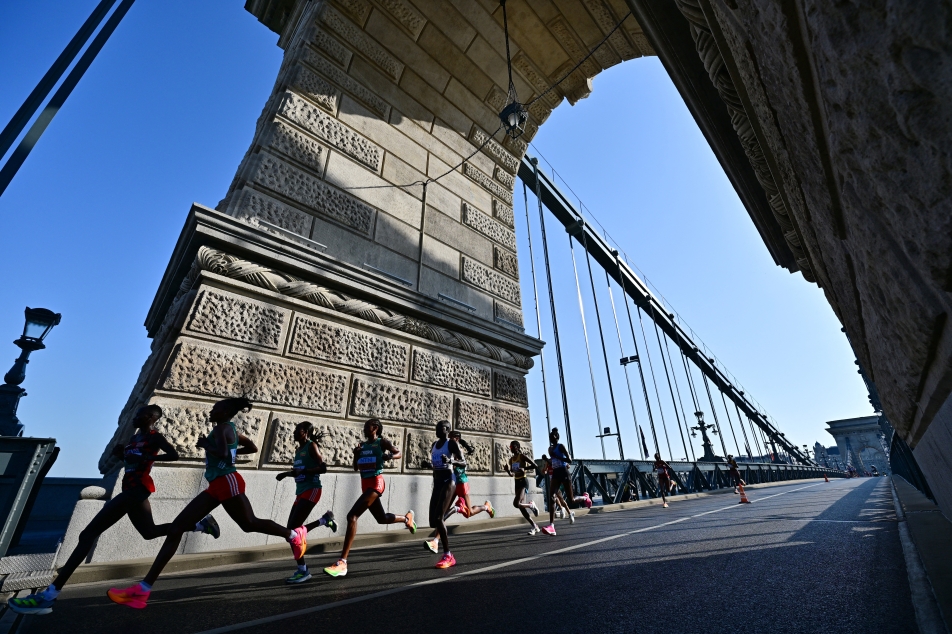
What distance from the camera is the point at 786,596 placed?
1972 millimetres

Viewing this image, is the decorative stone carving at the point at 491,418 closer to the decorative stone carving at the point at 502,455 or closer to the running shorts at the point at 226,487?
the decorative stone carving at the point at 502,455

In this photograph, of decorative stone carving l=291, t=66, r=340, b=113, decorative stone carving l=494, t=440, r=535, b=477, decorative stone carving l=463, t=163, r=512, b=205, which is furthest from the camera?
decorative stone carving l=463, t=163, r=512, b=205

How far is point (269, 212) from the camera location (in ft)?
16.1

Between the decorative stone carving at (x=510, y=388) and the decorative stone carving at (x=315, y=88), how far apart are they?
4.55 metres

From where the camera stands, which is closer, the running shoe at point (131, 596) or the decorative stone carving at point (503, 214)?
the running shoe at point (131, 596)

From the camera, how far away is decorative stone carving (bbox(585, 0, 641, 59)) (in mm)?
8195

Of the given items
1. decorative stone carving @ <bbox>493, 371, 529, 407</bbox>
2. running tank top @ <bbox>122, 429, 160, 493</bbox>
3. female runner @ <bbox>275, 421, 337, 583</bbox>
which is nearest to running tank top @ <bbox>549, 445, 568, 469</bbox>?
decorative stone carving @ <bbox>493, 371, 529, 407</bbox>

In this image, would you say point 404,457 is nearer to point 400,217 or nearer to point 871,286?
point 400,217

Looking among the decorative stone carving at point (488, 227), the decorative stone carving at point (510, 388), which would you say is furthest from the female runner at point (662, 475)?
the decorative stone carving at point (488, 227)

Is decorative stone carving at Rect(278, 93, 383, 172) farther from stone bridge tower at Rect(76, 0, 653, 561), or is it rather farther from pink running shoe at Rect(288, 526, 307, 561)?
pink running shoe at Rect(288, 526, 307, 561)

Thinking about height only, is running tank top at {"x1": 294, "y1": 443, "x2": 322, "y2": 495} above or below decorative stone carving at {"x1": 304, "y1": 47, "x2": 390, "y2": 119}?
below

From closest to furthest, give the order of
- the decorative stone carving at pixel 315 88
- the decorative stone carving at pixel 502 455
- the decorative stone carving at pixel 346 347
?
the decorative stone carving at pixel 346 347, the decorative stone carving at pixel 315 88, the decorative stone carving at pixel 502 455

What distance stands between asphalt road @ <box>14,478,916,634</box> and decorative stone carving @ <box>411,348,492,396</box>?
2.30 m

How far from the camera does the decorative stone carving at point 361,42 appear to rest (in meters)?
6.27
